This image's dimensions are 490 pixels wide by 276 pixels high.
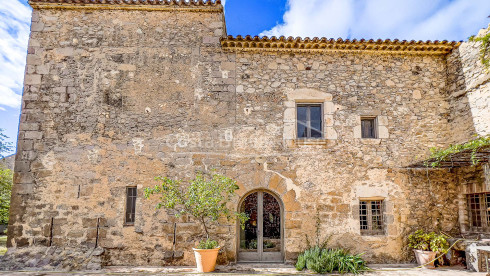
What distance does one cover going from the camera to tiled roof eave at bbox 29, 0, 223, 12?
761 centimetres

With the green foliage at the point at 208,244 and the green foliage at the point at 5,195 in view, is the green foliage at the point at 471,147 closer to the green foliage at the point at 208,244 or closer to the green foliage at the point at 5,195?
the green foliage at the point at 208,244

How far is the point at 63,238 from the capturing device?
6.90m

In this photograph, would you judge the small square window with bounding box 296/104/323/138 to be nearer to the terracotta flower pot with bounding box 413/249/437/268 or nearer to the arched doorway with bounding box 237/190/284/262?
the arched doorway with bounding box 237/190/284/262

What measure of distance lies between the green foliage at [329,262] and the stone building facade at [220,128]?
42 centimetres

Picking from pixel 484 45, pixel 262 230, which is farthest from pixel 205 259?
pixel 484 45

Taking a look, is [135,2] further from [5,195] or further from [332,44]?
[5,195]

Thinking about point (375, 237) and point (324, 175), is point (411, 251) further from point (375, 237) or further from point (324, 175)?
point (324, 175)

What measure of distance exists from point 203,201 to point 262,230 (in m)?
1.80

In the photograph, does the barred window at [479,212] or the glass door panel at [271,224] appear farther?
the glass door panel at [271,224]

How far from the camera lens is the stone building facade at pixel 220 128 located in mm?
6992

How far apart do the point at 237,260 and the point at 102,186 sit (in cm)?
356

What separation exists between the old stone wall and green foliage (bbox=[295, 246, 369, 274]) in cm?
377

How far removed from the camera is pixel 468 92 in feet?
23.1

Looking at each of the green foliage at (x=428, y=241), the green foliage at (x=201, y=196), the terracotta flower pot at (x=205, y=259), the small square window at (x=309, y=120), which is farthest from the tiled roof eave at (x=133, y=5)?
the green foliage at (x=428, y=241)
